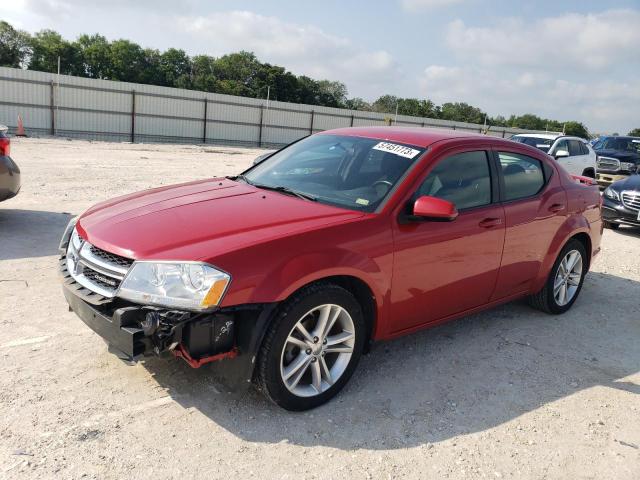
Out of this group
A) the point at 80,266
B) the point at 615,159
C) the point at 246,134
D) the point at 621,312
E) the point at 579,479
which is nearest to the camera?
the point at 579,479

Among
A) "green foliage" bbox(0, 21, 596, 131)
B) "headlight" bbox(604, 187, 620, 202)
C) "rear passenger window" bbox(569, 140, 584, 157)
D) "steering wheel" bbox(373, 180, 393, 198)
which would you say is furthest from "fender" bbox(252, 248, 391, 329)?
"green foliage" bbox(0, 21, 596, 131)

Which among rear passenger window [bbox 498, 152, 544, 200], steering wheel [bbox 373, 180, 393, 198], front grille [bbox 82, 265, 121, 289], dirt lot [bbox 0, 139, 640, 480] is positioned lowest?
dirt lot [bbox 0, 139, 640, 480]

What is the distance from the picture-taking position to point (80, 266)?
3.30m

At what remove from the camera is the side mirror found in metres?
3.44

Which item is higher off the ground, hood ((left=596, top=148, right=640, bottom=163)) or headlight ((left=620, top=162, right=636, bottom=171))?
hood ((left=596, top=148, right=640, bottom=163))

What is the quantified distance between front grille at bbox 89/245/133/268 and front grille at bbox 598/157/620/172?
15749 mm

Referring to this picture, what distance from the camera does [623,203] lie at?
988 centimetres

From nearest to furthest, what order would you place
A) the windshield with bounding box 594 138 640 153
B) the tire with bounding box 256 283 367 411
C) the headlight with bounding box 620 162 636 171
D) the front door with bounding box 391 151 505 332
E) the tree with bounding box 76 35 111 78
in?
the tire with bounding box 256 283 367 411, the front door with bounding box 391 151 505 332, the headlight with bounding box 620 162 636 171, the windshield with bounding box 594 138 640 153, the tree with bounding box 76 35 111 78

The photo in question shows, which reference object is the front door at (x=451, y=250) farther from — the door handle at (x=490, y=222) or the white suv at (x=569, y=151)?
the white suv at (x=569, y=151)

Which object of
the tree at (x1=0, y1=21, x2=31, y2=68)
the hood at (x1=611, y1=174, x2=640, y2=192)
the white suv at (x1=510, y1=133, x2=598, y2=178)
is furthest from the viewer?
the tree at (x1=0, y1=21, x2=31, y2=68)

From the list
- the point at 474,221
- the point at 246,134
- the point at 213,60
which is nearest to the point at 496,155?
the point at 474,221

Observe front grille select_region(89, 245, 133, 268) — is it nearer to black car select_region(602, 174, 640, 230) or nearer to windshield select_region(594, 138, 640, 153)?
black car select_region(602, 174, 640, 230)

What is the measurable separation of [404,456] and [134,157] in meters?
16.0

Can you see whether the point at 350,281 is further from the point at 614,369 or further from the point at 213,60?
the point at 213,60
